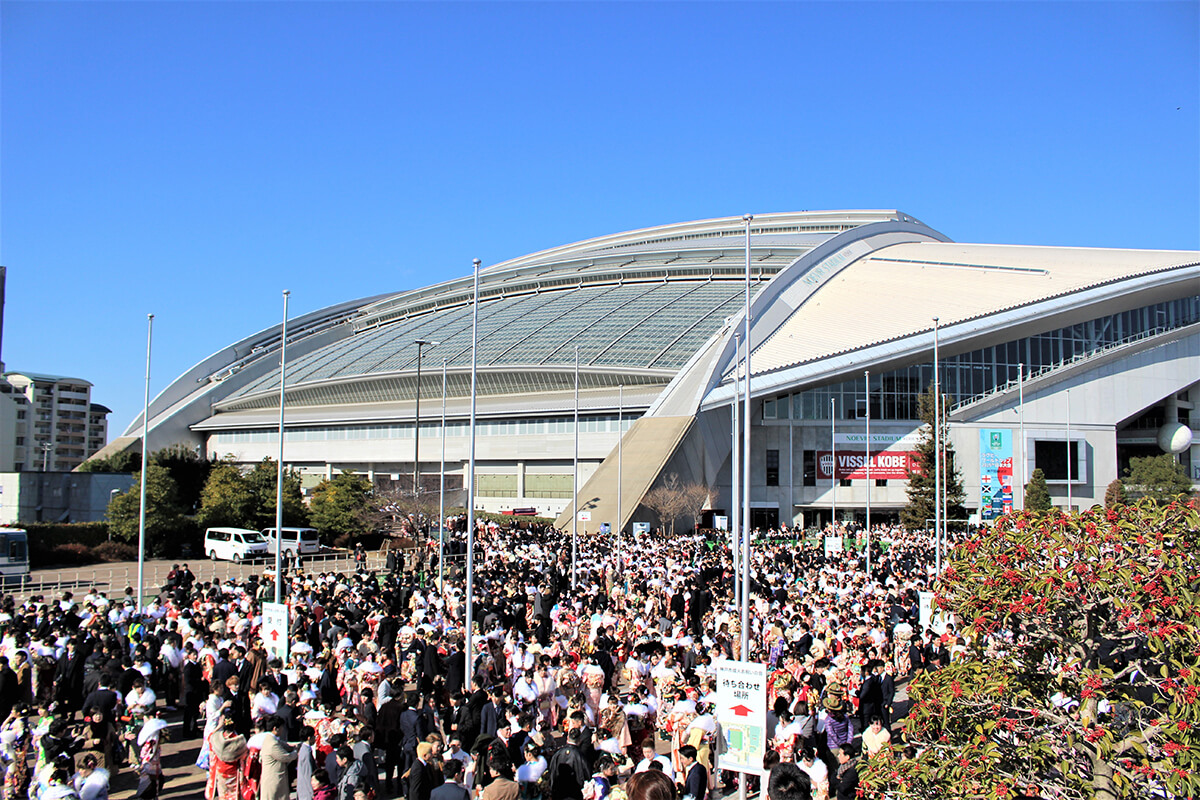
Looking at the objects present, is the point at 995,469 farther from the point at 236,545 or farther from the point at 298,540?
the point at 236,545

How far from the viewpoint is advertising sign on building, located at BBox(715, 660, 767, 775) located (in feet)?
32.6

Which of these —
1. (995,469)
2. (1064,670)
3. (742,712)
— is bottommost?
(742,712)

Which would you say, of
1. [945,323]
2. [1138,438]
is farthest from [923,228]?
[945,323]

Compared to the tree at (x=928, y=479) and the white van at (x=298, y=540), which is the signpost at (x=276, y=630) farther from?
the tree at (x=928, y=479)

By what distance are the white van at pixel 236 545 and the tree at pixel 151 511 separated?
5.93 feet

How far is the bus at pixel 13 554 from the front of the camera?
3238 centimetres

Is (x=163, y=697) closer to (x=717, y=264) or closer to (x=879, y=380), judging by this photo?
(x=879, y=380)

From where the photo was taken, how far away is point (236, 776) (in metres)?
10.3

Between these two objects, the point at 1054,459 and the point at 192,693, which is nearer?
the point at 192,693

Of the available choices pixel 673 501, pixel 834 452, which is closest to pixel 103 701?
pixel 673 501

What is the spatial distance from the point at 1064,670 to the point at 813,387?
45.5m

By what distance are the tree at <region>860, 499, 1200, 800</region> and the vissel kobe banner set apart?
4524 cm

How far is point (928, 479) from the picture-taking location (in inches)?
1890

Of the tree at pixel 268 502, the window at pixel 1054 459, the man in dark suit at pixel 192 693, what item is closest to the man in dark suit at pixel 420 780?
the man in dark suit at pixel 192 693
